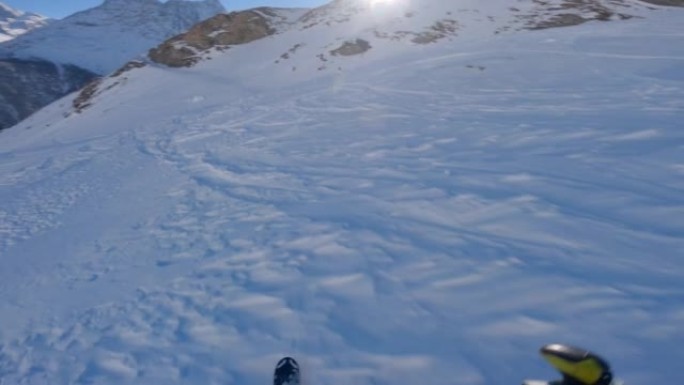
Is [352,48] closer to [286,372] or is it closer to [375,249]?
[375,249]

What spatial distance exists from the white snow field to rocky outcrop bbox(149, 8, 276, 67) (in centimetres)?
2377

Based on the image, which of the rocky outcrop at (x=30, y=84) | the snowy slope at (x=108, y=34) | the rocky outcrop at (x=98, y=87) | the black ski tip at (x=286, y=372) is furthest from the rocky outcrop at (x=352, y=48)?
the snowy slope at (x=108, y=34)

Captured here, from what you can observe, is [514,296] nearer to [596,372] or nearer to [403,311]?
[403,311]

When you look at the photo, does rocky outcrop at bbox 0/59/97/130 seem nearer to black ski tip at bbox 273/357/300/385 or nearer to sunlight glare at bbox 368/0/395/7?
sunlight glare at bbox 368/0/395/7

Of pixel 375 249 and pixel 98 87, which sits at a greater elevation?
pixel 98 87

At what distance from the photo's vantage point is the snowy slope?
93750 millimetres

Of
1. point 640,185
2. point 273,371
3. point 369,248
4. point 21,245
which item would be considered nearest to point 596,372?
point 273,371

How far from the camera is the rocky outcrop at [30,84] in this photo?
66.8 metres

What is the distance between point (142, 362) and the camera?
3.71 meters

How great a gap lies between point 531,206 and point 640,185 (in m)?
1.28

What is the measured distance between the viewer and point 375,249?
475 cm

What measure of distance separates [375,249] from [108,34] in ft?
433

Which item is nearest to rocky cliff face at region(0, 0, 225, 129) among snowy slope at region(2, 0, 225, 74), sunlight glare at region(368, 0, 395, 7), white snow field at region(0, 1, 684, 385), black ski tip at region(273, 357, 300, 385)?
snowy slope at region(2, 0, 225, 74)

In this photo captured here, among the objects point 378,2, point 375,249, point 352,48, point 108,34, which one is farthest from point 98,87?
point 108,34
